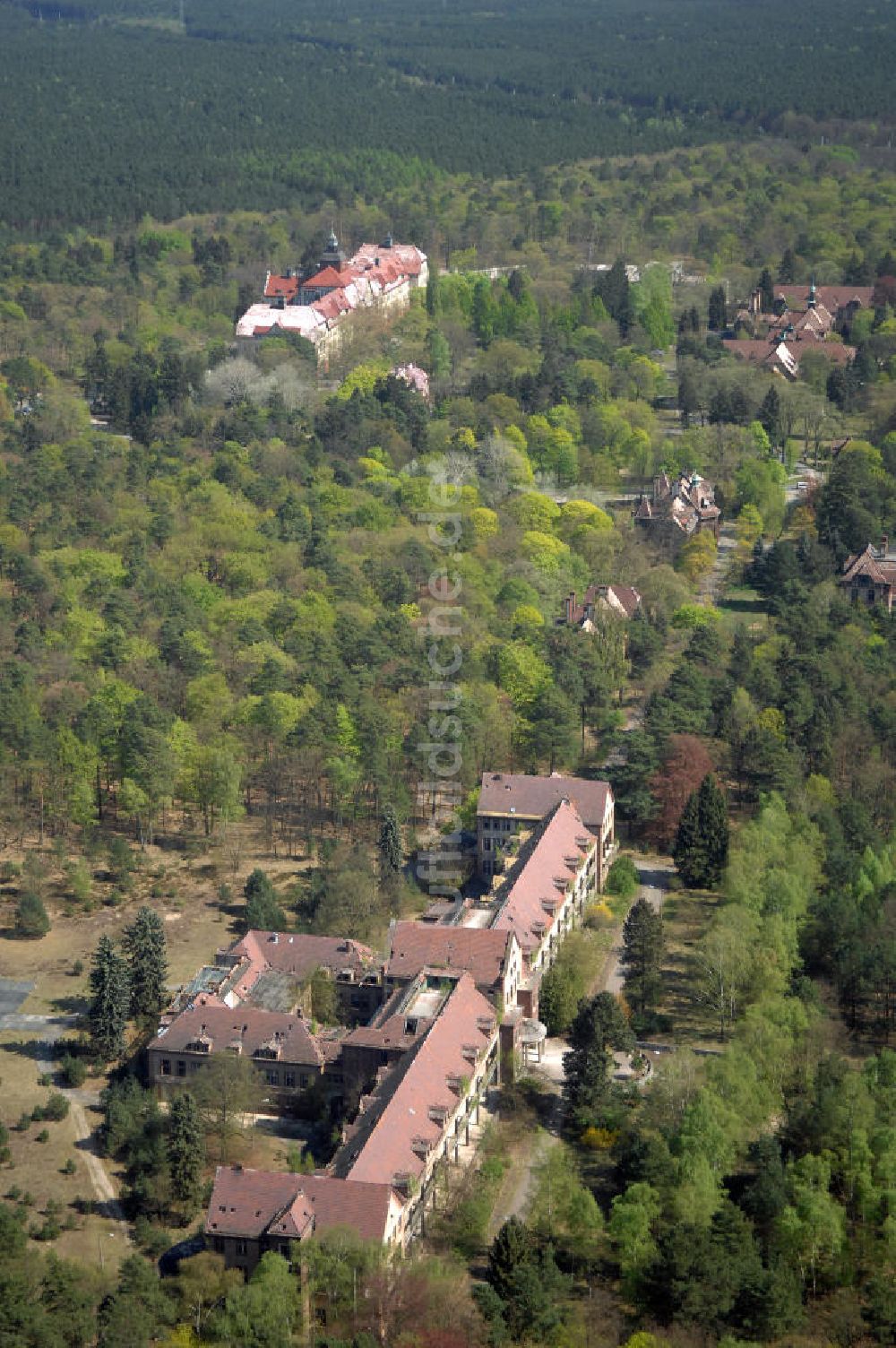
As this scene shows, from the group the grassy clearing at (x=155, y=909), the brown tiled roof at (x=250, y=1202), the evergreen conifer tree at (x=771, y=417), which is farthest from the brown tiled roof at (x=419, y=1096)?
the evergreen conifer tree at (x=771, y=417)

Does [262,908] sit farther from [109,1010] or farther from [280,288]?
[280,288]

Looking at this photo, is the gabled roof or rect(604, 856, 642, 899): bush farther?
the gabled roof

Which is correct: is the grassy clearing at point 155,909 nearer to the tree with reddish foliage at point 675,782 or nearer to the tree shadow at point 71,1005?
the tree shadow at point 71,1005

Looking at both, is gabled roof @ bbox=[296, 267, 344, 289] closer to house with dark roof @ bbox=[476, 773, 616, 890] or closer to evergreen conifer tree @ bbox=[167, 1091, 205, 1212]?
house with dark roof @ bbox=[476, 773, 616, 890]

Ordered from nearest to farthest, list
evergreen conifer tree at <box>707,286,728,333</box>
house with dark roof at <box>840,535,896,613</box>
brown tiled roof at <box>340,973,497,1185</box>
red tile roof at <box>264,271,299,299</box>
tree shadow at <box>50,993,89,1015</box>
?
brown tiled roof at <box>340,973,497,1185</box>
tree shadow at <box>50,993,89,1015</box>
house with dark roof at <box>840,535,896,613</box>
red tile roof at <box>264,271,299,299</box>
evergreen conifer tree at <box>707,286,728,333</box>

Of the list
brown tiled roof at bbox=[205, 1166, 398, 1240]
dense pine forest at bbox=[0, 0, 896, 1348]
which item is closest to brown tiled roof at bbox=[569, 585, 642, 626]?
dense pine forest at bbox=[0, 0, 896, 1348]

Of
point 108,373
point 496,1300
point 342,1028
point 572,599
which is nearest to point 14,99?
point 108,373
